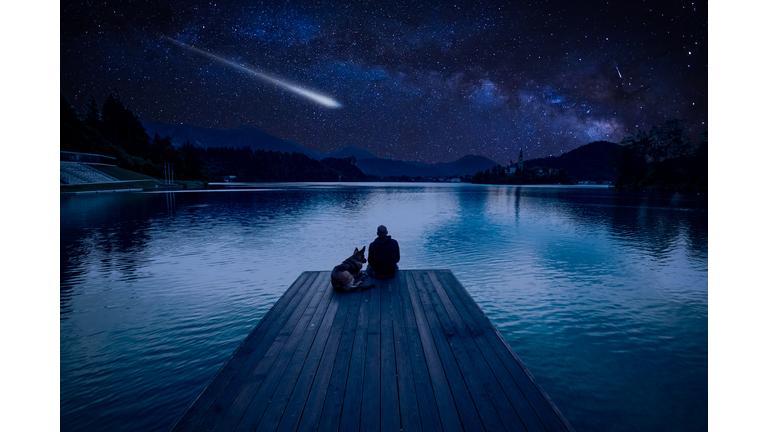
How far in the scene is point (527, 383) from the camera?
14.2 feet

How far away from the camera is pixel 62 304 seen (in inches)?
399

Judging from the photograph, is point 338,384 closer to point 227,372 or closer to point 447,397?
point 447,397

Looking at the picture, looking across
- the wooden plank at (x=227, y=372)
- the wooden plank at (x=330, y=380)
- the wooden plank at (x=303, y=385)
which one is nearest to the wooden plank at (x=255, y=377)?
the wooden plank at (x=227, y=372)

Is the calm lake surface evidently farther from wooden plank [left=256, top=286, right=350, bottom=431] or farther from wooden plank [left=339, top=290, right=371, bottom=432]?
wooden plank [left=339, top=290, right=371, bottom=432]

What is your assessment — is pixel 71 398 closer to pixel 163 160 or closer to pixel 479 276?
pixel 479 276

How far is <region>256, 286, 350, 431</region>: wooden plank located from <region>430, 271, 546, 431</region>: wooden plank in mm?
2303

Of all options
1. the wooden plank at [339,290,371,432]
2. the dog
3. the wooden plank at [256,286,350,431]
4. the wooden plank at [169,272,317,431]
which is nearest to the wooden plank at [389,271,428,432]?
the wooden plank at [339,290,371,432]

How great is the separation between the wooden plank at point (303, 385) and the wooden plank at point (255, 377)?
32 cm

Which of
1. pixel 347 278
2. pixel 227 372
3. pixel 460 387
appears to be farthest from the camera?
pixel 347 278

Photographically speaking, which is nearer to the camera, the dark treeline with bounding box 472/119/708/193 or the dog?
the dog

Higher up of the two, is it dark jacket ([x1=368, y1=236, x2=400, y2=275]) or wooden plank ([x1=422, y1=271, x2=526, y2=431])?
dark jacket ([x1=368, y1=236, x2=400, y2=275])

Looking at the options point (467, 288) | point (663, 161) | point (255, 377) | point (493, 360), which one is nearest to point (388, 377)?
point (493, 360)

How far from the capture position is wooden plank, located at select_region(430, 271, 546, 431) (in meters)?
3.67

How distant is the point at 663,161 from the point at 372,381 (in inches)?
5154
